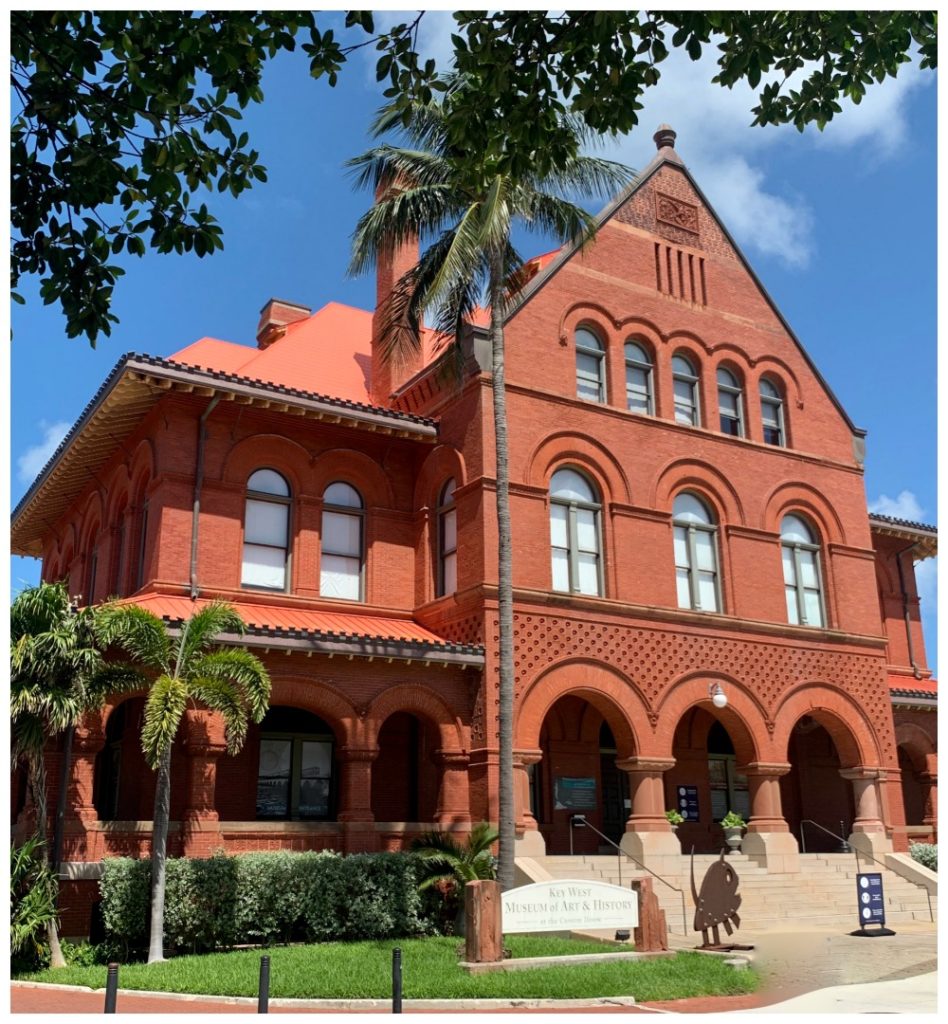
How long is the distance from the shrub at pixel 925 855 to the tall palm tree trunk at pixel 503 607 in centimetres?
1167

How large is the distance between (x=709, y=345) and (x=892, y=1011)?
17.5 m

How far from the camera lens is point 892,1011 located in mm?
10922

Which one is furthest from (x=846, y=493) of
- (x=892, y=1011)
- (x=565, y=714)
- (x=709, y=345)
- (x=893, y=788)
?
(x=892, y=1011)

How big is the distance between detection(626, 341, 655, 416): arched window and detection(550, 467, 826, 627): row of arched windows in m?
2.16

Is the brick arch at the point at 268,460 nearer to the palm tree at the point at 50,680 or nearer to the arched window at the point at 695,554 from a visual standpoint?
the palm tree at the point at 50,680

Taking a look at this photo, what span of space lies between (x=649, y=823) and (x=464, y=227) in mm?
11686

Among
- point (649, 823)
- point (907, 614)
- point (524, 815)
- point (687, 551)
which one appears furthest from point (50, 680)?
point (907, 614)

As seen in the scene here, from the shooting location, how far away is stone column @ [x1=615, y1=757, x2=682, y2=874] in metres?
20.9

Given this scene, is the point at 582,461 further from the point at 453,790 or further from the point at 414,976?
the point at 414,976

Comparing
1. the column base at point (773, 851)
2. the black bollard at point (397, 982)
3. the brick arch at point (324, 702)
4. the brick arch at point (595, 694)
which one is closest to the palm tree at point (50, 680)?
the brick arch at point (324, 702)

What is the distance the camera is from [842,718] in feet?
82.4

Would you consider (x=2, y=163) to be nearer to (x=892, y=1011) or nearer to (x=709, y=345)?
(x=892, y=1011)

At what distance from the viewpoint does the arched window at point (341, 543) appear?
22.7 m

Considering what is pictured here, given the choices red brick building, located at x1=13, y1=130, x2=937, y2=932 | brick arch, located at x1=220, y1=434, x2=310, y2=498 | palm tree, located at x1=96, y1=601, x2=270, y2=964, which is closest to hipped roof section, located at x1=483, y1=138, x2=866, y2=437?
red brick building, located at x1=13, y1=130, x2=937, y2=932
